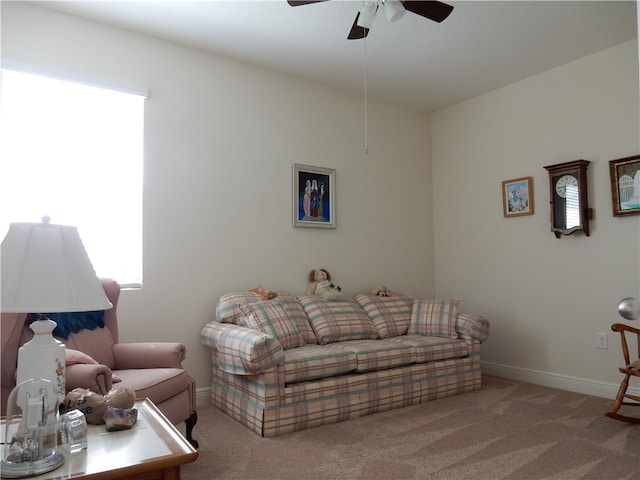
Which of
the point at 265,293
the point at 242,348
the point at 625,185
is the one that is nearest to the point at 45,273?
the point at 242,348

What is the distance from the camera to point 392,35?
3.32 m

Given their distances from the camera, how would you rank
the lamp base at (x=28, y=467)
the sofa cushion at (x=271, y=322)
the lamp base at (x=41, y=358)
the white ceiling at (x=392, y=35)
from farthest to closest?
the sofa cushion at (x=271, y=322)
the white ceiling at (x=392, y=35)
the lamp base at (x=41, y=358)
the lamp base at (x=28, y=467)

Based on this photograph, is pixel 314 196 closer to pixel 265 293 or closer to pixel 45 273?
pixel 265 293

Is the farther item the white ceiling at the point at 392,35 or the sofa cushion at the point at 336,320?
the sofa cushion at the point at 336,320

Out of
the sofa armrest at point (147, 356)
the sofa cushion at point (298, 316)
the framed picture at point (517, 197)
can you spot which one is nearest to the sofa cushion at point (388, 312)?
the sofa cushion at point (298, 316)

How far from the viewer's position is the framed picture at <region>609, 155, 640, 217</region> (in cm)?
332

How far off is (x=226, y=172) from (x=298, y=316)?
1220 millimetres

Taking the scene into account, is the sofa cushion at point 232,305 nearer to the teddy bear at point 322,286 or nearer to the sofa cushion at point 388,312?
the teddy bear at point 322,286

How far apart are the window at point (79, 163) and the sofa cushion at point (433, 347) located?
194cm

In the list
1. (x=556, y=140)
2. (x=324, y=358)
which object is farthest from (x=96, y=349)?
(x=556, y=140)

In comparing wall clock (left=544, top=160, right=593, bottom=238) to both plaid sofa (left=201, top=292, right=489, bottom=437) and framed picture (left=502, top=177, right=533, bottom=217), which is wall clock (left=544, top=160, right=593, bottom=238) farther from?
plaid sofa (left=201, top=292, right=489, bottom=437)

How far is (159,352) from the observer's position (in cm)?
257

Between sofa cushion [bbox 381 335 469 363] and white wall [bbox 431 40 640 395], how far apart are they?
826 mm

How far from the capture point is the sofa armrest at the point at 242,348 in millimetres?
2635
